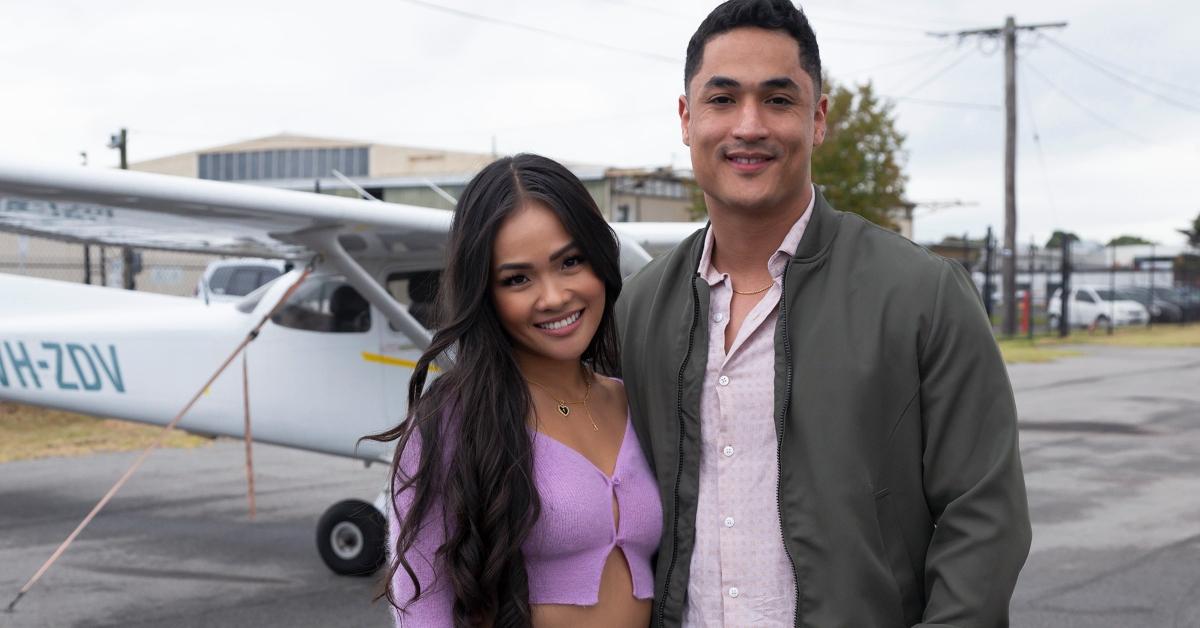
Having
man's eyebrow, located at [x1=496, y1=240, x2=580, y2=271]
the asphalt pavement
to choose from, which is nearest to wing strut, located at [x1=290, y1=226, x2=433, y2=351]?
the asphalt pavement

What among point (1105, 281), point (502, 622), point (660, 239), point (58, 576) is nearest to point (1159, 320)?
point (1105, 281)

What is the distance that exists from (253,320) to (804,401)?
19.5 feet

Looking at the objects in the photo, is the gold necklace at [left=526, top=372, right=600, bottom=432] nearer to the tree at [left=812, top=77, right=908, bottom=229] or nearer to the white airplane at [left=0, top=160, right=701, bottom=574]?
the white airplane at [left=0, top=160, right=701, bottom=574]

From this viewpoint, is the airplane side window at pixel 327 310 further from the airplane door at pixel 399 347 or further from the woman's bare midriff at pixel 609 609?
the woman's bare midriff at pixel 609 609

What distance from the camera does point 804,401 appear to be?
1912 mm

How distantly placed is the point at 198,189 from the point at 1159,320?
3671cm

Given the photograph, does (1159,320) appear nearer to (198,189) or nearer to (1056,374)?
(1056,374)

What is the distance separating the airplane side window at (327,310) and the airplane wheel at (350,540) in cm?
114

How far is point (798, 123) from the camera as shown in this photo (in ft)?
6.61

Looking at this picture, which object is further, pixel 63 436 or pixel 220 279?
pixel 220 279

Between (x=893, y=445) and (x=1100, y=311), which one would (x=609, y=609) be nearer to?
(x=893, y=445)

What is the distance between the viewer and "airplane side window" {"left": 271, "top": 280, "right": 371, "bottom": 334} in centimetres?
704

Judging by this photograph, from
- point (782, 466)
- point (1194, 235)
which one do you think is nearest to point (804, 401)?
point (782, 466)

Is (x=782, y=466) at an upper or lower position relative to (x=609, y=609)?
upper
